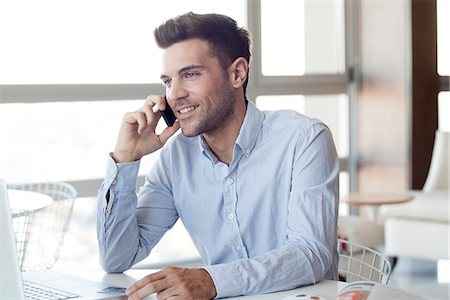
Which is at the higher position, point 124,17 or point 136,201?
point 124,17

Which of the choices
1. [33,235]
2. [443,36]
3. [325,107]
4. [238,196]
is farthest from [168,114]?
[443,36]

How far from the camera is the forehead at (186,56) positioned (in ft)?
7.93

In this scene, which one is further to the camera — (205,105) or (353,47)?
(353,47)

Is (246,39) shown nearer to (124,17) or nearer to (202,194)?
(202,194)

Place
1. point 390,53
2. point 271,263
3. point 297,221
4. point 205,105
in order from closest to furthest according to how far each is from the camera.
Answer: point 271,263
point 297,221
point 205,105
point 390,53

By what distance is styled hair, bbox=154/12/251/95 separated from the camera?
8.06ft

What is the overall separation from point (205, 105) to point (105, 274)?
0.53m

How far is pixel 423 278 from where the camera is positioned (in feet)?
19.4

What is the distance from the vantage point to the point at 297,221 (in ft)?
7.23

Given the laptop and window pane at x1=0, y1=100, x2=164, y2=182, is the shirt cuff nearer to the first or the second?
the laptop

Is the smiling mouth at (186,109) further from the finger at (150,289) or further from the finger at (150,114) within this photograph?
the finger at (150,289)

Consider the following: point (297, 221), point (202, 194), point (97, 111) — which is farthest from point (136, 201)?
point (97, 111)

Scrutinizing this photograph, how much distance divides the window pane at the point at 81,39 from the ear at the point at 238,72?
2840mm

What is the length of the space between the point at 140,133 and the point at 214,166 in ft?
0.75
